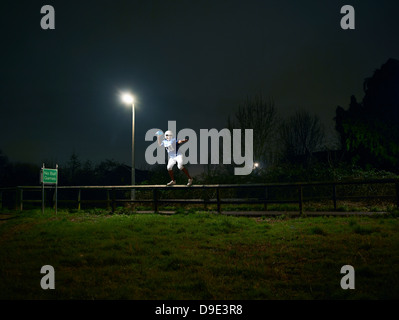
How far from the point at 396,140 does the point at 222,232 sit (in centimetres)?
1347

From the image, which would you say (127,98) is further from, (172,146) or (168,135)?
(172,146)

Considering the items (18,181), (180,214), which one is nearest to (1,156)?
(18,181)

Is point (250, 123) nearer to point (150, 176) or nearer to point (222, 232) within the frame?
point (150, 176)

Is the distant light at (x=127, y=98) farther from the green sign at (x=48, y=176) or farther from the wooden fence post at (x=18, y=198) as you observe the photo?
the wooden fence post at (x=18, y=198)

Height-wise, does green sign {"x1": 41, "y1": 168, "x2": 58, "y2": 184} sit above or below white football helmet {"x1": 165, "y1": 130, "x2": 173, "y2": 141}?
below

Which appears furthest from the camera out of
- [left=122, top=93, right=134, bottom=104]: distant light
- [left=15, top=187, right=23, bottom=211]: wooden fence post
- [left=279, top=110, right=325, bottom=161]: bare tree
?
[left=279, top=110, right=325, bottom=161]: bare tree

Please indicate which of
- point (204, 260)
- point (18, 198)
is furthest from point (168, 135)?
point (18, 198)

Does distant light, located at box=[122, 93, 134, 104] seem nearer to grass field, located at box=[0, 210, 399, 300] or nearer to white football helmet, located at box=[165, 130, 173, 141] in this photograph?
white football helmet, located at box=[165, 130, 173, 141]

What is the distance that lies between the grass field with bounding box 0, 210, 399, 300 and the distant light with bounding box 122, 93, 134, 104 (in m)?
9.73

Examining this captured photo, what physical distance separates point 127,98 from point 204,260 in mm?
13331

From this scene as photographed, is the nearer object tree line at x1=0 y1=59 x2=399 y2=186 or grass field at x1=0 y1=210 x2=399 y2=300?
grass field at x1=0 y1=210 x2=399 y2=300

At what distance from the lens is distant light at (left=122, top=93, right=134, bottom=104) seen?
668 inches

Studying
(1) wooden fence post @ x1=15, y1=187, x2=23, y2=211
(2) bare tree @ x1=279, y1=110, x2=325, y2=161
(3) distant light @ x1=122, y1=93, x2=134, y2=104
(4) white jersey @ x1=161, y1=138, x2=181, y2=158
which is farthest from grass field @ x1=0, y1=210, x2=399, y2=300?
(2) bare tree @ x1=279, y1=110, x2=325, y2=161

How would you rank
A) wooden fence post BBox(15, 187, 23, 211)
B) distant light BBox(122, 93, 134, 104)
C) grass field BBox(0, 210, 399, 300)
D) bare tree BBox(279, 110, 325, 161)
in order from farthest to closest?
bare tree BBox(279, 110, 325, 161)
distant light BBox(122, 93, 134, 104)
wooden fence post BBox(15, 187, 23, 211)
grass field BBox(0, 210, 399, 300)
